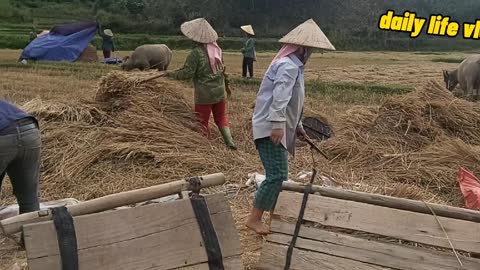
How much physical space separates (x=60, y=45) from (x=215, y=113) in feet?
48.8

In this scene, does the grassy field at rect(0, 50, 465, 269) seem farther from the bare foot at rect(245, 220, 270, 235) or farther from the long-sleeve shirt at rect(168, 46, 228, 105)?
the long-sleeve shirt at rect(168, 46, 228, 105)

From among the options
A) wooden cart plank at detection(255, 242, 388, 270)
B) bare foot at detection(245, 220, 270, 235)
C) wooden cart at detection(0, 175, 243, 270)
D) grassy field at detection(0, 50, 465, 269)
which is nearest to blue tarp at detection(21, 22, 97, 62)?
grassy field at detection(0, 50, 465, 269)

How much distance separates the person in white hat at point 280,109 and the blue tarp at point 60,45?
56.7ft

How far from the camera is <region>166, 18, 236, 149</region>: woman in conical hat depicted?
7.01 m

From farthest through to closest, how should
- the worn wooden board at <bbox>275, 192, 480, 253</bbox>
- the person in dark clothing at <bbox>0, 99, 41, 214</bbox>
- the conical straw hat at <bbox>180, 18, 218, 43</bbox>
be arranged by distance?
the conical straw hat at <bbox>180, 18, 218, 43</bbox> < the worn wooden board at <bbox>275, 192, 480, 253</bbox> < the person in dark clothing at <bbox>0, 99, 41, 214</bbox>

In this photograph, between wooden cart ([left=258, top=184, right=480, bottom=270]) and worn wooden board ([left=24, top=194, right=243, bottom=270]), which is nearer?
worn wooden board ([left=24, top=194, right=243, bottom=270])

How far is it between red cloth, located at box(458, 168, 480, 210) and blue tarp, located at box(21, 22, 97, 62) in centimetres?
1692

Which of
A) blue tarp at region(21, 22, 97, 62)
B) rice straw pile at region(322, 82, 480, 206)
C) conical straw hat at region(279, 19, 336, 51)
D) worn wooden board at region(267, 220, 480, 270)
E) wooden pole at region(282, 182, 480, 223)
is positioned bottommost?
blue tarp at region(21, 22, 97, 62)

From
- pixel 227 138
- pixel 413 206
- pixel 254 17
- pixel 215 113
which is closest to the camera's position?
pixel 413 206

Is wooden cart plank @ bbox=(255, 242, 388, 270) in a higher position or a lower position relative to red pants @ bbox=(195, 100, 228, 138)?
higher

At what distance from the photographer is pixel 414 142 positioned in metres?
7.36

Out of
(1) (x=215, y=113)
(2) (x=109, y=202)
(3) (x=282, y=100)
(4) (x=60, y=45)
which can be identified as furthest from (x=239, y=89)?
(2) (x=109, y=202)

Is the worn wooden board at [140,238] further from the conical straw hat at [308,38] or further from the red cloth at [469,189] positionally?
the red cloth at [469,189]

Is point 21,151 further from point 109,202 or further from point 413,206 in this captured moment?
point 413,206
